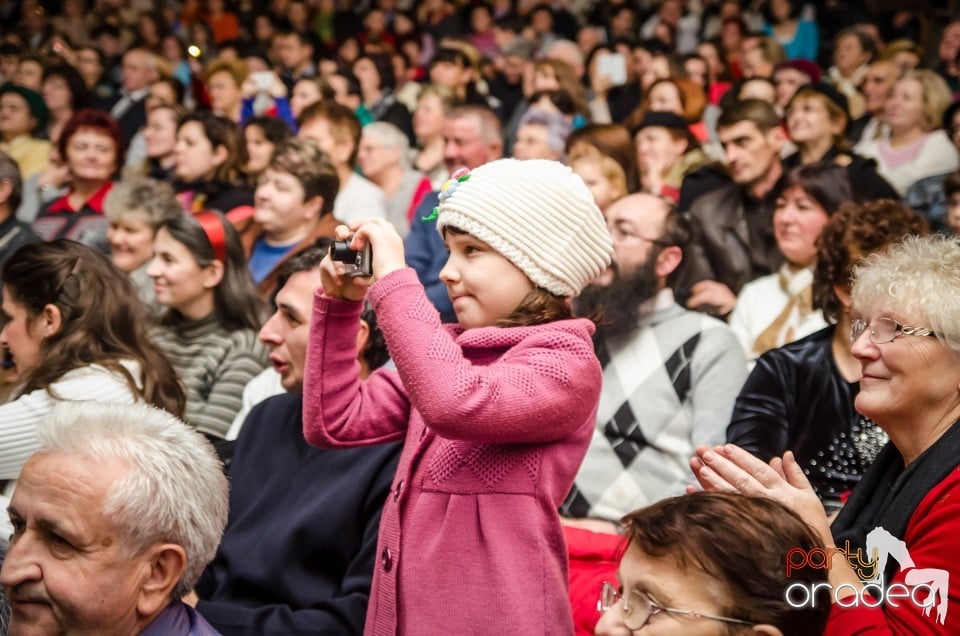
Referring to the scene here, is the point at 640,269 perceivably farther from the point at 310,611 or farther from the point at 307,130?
the point at 307,130

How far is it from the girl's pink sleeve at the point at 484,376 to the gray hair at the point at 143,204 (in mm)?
2798

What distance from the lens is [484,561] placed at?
1.78 metres

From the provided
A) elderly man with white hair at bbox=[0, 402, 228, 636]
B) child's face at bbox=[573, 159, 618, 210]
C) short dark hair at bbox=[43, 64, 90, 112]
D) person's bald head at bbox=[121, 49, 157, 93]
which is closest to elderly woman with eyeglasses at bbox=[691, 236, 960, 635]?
elderly man with white hair at bbox=[0, 402, 228, 636]

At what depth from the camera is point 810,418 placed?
274cm

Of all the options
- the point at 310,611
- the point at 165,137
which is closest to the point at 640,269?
the point at 310,611

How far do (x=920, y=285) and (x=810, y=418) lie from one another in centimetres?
94

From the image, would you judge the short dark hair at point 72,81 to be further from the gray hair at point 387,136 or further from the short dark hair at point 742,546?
the short dark hair at point 742,546

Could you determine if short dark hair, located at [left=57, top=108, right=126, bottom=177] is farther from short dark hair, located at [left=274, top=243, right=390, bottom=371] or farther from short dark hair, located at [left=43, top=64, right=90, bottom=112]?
short dark hair, located at [left=274, top=243, right=390, bottom=371]

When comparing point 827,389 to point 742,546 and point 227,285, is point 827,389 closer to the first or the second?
point 742,546

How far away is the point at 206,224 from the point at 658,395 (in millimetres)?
1781

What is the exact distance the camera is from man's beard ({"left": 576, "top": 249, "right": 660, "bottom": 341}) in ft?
10.3

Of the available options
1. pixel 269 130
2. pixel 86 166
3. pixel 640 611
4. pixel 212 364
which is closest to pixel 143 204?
pixel 212 364

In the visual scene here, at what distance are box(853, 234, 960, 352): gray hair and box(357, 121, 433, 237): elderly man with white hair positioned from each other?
3785mm
